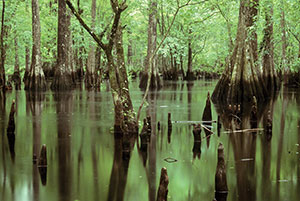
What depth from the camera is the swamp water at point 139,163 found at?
18.8 feet

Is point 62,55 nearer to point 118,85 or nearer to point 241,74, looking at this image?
point 241,74

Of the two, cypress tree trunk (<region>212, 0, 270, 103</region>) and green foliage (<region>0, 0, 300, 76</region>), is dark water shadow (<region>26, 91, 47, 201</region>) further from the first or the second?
cypress tree trunk (<region>212, 0, 270, 103</region>)

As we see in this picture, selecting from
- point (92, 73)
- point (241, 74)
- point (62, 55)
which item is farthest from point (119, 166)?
point (92, 73)

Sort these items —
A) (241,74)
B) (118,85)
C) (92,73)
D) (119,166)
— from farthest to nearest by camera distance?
(92,73), (241,74), (118,85), (119,166)

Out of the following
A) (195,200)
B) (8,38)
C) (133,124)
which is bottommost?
(195,200)

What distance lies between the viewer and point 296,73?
26828 mm

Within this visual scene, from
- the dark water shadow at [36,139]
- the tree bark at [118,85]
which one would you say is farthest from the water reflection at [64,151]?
the tree bark at [118,85]

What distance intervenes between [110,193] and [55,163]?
1751 millimetres

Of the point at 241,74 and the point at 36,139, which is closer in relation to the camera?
the point at 36,139

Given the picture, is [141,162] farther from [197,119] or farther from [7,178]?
[197,119]

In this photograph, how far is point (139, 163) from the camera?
7.25m

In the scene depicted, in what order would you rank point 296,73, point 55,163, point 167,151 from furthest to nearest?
1. point 296,73
2. point 167,151
3. point 55,163

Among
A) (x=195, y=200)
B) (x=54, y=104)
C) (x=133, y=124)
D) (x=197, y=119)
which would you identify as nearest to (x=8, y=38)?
(x=54, y=104)

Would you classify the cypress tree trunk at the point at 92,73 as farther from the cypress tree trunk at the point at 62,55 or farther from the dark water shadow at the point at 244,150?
the dark water shadow at the point at 244,150
